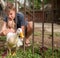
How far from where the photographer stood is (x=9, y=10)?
14.0 ft

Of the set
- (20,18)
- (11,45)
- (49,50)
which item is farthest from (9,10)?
(11,45)

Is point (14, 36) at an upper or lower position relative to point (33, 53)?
upper

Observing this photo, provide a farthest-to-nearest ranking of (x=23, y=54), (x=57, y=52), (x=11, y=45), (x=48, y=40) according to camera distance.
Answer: (x=48, y=40), (x=57, y=52), (x=23, y=54), (x=11, y=45)

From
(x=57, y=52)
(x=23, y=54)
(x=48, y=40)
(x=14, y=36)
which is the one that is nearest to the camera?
(x=14, y=36)

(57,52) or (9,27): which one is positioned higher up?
(9,27)

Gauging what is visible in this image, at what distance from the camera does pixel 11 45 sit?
235cm

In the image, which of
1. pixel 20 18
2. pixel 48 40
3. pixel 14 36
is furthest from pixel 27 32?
pixel 14 36

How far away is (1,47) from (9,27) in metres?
0.51

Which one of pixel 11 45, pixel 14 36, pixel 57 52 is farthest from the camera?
pixel 57 52

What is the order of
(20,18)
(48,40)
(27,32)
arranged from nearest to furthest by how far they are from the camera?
(20,18) → (27,32) → (48,40)

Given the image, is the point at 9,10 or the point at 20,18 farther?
the point at 20,18

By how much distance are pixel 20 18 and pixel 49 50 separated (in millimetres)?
740

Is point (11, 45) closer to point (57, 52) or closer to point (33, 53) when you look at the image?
point (33, 53)

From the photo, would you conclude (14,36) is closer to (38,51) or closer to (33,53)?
(33,53)
